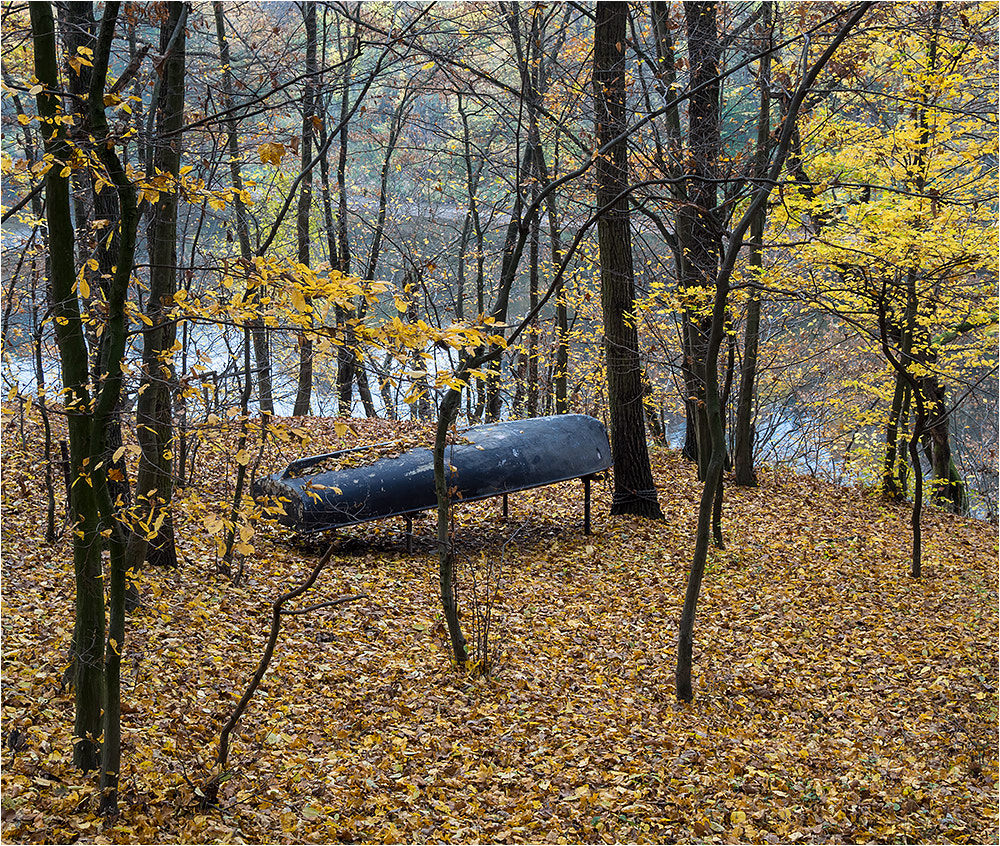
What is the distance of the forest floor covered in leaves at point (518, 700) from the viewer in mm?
3898

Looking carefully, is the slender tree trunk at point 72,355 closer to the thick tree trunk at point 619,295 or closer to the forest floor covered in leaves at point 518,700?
the forest floor covered in leaves at point 518,700

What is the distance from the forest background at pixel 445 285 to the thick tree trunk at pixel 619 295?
0.04 metres

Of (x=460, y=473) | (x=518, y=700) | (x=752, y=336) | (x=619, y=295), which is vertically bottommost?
(x=518, y=700)

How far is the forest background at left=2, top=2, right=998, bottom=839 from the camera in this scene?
3234 mm

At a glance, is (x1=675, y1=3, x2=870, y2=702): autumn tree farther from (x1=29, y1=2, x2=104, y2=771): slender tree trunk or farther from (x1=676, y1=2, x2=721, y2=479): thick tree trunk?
(x1=29, y1=2, x2=104, y2=771): slender tree trunk

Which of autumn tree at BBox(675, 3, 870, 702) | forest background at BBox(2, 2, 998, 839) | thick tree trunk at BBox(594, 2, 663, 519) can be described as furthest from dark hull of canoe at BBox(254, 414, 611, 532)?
autumn tree at BBox(675, 3, 870, 702)

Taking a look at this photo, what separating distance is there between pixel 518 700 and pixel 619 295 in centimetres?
573

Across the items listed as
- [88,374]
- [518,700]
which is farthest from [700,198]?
[88,374]

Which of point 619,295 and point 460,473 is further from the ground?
point 619,295

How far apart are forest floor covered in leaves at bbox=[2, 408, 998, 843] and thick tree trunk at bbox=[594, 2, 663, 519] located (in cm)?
116

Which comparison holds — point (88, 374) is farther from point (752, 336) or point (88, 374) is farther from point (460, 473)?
point (752, 336)

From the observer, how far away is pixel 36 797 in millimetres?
3363

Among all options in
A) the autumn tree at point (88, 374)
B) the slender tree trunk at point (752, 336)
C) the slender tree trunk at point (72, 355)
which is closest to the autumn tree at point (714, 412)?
the autumn tree at point (88, 374)

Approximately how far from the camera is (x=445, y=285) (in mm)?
18438
